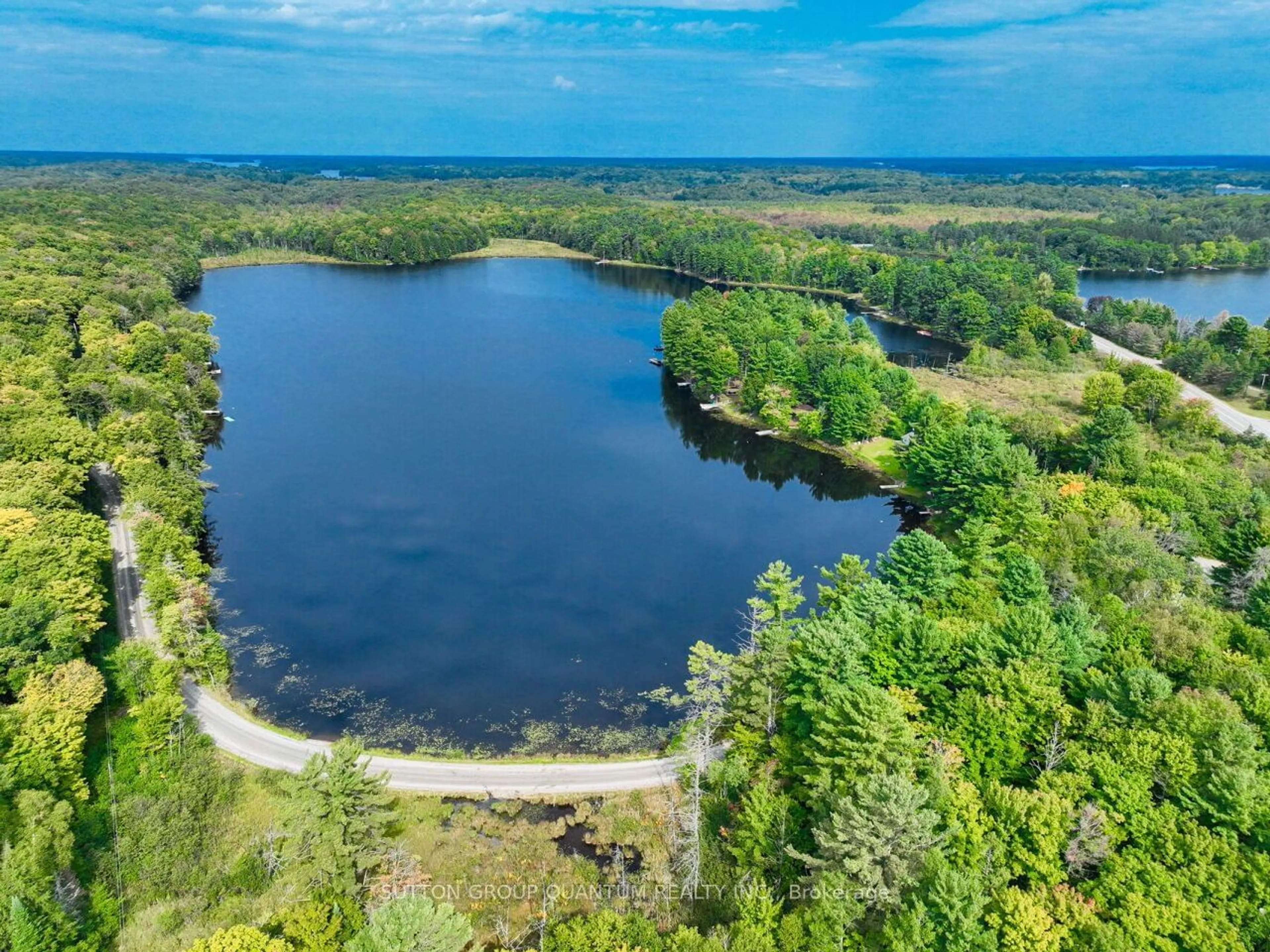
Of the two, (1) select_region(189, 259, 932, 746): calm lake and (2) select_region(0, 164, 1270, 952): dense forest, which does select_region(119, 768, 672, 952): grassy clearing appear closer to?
(2) select_region(0, 164, 1270, 952): dense forest

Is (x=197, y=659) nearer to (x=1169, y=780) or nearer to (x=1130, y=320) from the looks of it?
(x=1169, y=780)

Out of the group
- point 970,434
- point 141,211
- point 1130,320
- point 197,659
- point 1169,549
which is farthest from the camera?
point 141,211

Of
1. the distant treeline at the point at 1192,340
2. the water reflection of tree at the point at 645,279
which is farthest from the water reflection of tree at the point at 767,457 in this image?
the water reflection of tree at the point at 645,279

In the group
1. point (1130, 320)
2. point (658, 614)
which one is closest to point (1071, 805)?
point (658, 614)

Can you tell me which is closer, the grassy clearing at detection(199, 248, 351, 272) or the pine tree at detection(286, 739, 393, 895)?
the pine tree at detection(286, 739, 393, 895)

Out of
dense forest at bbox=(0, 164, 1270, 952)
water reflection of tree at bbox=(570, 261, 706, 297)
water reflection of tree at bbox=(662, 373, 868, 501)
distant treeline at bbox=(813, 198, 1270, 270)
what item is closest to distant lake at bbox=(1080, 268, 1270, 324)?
distant treeline at bbox=(813, 198, 1270, 270)

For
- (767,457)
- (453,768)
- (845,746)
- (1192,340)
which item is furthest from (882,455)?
(1192,340)

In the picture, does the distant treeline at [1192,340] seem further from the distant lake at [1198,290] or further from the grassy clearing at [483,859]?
the grassy clearing at [483,859]
